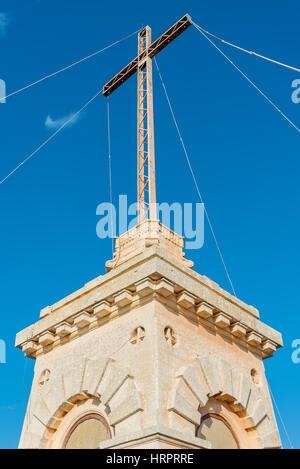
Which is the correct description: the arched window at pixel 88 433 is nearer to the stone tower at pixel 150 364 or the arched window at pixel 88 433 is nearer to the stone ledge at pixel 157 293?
the stone tower at pixel 150 364

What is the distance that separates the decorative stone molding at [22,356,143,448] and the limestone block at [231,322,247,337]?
374 cm

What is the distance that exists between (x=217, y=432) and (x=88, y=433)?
325cm

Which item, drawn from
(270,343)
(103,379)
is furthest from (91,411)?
(270,343)

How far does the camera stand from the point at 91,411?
12.5 metres

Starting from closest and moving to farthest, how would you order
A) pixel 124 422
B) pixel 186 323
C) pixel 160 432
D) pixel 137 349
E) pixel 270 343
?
1. pixel 160 432
2. pixel 124 422
3. pixel 137 349
4. pixel 186 323
5. pixel 270 343

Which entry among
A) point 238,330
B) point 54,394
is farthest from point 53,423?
point 238,330

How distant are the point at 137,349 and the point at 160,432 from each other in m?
2.19

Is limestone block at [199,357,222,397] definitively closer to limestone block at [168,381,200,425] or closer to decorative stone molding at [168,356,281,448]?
decorative stone molding at [168,356,281,448]

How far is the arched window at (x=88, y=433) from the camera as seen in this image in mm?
11992

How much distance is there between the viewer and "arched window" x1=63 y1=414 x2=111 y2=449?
39.3 feet

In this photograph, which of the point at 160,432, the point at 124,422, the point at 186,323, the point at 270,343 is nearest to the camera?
the point at 160,432

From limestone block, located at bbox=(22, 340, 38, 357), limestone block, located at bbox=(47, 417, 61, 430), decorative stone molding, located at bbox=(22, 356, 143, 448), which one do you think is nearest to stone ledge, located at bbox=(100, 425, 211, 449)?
decorative stone molding, located at bbox=(22, 356, 143, 448)

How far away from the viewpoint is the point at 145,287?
470 inches
